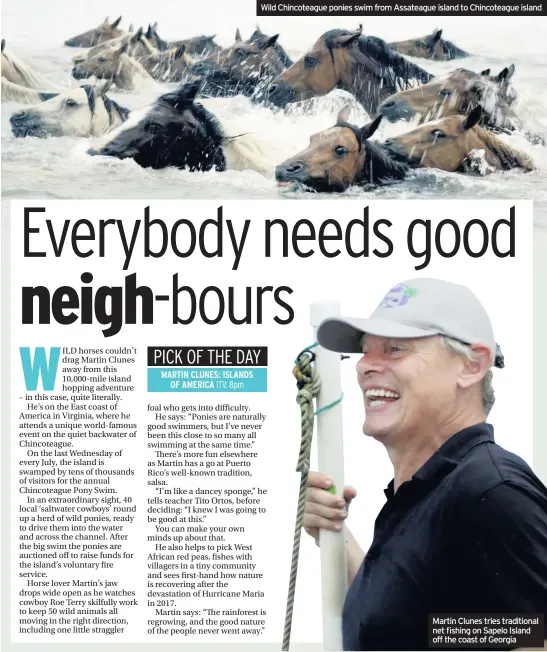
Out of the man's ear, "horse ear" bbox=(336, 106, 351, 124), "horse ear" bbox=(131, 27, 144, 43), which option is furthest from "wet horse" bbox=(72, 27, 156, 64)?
the man's ear

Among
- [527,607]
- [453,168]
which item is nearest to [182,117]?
[453,168]

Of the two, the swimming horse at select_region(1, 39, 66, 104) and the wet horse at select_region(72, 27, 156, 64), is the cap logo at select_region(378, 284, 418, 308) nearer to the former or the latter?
the wet horse at select_region(72, 27, 156, 64)

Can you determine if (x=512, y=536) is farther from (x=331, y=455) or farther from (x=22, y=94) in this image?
(x=22, y=94)

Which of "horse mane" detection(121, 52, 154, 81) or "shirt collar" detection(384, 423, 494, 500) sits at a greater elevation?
"horse mane" detection(121, 52, 154, 81)

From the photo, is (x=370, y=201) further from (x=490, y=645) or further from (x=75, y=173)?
(x=490, y=645)

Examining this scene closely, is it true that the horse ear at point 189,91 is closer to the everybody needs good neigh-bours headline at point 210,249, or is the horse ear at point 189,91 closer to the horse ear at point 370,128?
the everybody needs good neigh-bours headline at point 210,249

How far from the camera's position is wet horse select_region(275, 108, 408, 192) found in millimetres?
4816

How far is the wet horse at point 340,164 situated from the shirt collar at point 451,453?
1.14m

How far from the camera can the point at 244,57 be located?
4.88m

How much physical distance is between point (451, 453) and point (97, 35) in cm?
213

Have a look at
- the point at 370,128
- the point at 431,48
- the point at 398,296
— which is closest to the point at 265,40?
the point at 370,128

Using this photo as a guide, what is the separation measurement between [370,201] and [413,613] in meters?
1.55
